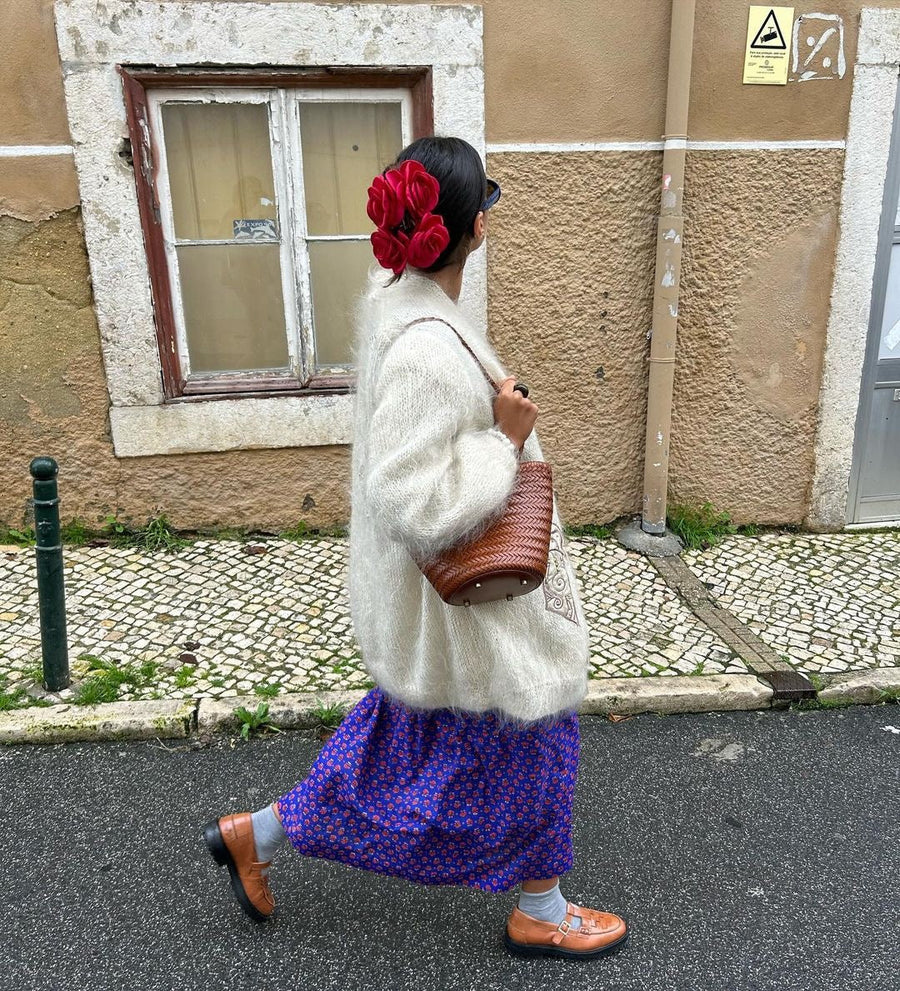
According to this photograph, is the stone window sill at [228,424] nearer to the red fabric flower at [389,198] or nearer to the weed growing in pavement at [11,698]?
the weed growing in pavement at [11,698]

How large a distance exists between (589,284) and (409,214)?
291 centimetres

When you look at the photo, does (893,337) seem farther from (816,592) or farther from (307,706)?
(307,706)

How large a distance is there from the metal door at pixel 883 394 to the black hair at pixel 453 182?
366 centimetres

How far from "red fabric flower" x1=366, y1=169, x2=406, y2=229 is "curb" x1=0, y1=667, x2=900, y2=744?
1990 mm

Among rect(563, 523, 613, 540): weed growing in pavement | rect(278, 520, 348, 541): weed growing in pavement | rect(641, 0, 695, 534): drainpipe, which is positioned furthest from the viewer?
rect(563, 523, 613, 540): weed growing in pavement

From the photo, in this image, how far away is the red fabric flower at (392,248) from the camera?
5.48 feet

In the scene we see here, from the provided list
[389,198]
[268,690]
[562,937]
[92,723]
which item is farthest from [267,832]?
[389,198]

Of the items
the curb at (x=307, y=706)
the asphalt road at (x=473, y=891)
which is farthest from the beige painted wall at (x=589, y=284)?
the asphalt road at (x=473, y=891)

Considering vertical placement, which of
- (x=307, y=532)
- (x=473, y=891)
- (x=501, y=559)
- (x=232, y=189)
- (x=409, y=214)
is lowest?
(x=473, y=891)

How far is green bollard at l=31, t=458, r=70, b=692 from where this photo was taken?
295 cm

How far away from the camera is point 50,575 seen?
3.04 m

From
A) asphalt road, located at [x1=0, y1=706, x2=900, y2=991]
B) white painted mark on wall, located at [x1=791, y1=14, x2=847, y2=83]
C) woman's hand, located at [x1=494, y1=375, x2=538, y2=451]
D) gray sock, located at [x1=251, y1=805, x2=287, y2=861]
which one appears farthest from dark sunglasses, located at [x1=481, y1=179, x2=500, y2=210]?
white painted mark on wall, located at [x1=791, y1=14, x2=847, y2=83]

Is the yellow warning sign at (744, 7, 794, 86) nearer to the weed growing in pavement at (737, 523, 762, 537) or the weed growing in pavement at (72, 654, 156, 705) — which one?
the weed growing in pavement at (737, 523, 762, 537)

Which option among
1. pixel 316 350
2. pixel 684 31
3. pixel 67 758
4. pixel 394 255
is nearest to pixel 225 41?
pixel 316 350
